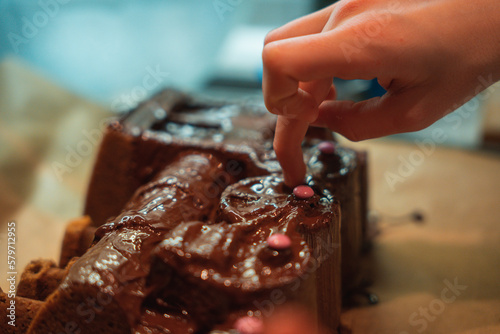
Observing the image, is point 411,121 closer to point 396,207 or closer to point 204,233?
point 204,233

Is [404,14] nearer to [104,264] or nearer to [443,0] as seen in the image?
[443,0]

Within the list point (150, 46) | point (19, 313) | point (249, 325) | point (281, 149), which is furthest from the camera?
point (150, 46)

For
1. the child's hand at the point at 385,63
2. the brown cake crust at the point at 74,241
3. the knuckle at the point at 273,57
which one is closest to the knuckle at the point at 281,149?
the child's hand at the point at 385,63

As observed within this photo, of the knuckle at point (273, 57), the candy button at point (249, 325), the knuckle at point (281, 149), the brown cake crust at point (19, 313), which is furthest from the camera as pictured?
the knuckle at point (281, 149)

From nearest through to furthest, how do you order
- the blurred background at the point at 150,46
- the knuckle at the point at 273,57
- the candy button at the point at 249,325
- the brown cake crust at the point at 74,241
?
the candy button at the point at 249,325, the knuckle at the point at 273,57, the brown cake crust at the point at 74,241, the blurred background at the point at 150,46

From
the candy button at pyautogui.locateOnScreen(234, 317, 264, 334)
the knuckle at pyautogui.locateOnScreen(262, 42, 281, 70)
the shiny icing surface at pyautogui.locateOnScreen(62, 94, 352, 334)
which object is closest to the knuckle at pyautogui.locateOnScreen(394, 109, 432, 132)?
the shiny icing surface at pyautogui.locateOnScreen(62, 94, 352, 334)

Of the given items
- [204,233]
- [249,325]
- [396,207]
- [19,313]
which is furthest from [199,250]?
[396,207]

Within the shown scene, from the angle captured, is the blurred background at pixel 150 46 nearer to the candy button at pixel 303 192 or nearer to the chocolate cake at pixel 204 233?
the chocolate cake at pixel 204 233
